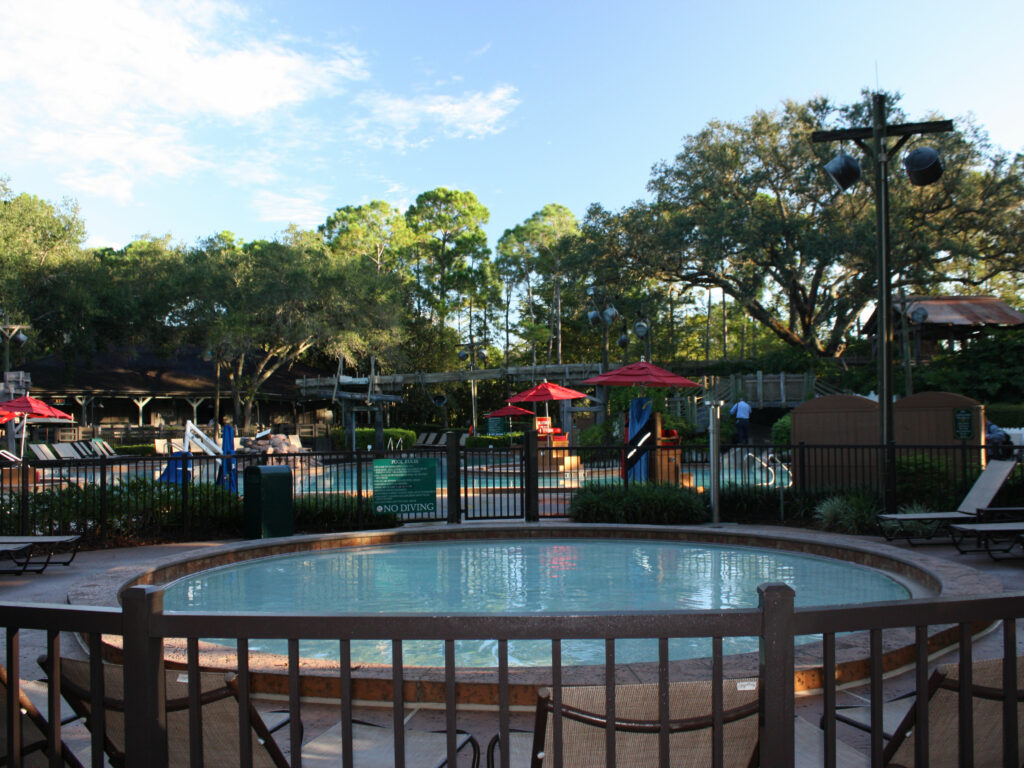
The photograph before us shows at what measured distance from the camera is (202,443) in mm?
19984

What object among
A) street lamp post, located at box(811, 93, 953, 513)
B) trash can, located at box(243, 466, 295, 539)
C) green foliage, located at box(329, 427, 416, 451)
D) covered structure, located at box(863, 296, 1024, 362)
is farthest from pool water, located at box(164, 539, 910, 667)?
covered structure, located at box(863, 296, 1024, 362)

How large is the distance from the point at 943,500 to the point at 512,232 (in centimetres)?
5127

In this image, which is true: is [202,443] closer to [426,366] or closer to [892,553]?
[892,553]

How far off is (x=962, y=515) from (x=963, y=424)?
13.3 feet

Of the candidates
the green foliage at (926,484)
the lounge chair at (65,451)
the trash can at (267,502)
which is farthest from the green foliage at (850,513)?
the lounge chair at (65,451)

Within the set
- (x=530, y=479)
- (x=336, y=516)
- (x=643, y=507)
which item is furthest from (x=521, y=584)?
(x=336, y=516)

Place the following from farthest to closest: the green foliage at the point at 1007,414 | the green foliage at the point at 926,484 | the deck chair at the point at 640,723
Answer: the green foliage at the point at 1007,414
the green foliage at the point at 926,484
the deck chair at the point at 640,723

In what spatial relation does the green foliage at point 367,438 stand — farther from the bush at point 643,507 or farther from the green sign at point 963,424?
the green sign at point 963,424

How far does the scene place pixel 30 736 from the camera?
2889 millimetres

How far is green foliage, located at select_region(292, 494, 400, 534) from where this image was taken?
12.0 meters

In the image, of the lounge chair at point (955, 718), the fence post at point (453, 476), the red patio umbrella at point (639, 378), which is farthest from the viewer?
the red patio umbrella at point (639, 378)

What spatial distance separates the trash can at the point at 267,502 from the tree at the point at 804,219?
26846 millimetres

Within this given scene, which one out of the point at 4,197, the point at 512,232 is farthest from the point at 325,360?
the point at 4,197

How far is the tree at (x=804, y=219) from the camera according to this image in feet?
107
